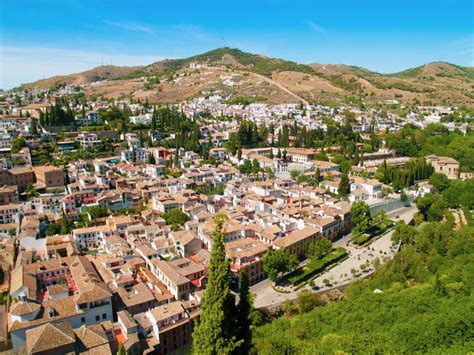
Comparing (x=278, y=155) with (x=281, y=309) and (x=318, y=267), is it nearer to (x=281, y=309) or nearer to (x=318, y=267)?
(x=318, y=267)

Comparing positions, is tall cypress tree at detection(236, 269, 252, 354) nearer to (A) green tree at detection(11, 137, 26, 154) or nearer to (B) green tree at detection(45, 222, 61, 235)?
(B) green tree at detection(45, 222, 61, 235)

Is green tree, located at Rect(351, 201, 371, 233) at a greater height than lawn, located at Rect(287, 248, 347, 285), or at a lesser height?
greater

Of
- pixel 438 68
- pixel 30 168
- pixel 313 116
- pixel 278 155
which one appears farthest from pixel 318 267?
pixel 438 68

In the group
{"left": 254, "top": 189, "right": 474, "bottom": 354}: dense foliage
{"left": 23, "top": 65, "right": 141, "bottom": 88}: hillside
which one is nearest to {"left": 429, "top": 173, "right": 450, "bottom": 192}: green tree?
{"left": 254, "top": 189, "right": 474, "bottom": 354}: dense foliage

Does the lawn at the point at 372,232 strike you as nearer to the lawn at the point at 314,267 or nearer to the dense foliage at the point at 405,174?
the lawn at the point at 314,267

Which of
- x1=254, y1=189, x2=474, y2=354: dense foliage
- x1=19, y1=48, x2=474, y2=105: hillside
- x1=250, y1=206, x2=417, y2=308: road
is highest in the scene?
x1=19, y1=48, x2=474, y2=105: hillside

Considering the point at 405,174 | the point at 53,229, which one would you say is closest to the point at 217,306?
the point at 53,229
